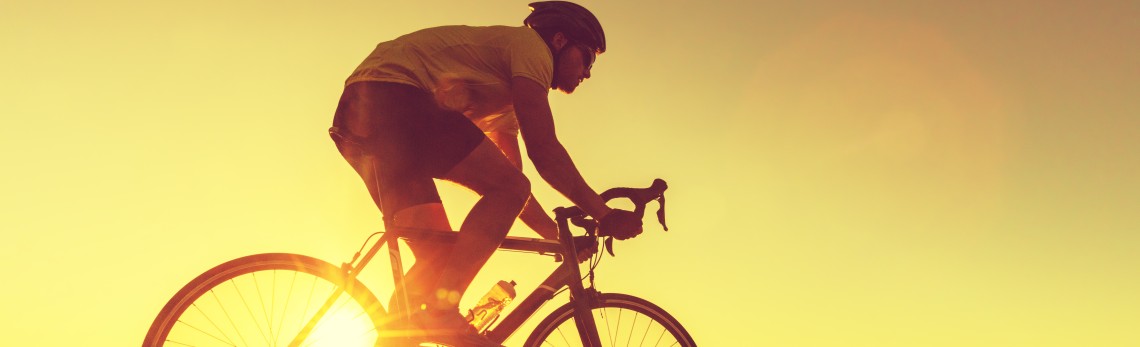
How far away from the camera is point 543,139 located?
3.28 m

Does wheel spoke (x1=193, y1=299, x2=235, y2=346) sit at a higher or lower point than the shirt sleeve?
lower

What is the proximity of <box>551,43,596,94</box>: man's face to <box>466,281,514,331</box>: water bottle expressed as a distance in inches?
37.6

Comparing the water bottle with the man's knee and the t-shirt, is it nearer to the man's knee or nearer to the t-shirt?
the man's knee

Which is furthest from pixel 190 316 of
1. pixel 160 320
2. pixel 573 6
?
pixel 573 6

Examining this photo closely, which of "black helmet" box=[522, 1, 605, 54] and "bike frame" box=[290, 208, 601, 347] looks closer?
"bike frame" box=[290, 208, 601, 347]

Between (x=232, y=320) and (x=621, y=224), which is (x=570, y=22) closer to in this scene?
(x=621, y=224)

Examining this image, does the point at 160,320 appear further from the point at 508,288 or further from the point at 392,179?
the point at 508,288

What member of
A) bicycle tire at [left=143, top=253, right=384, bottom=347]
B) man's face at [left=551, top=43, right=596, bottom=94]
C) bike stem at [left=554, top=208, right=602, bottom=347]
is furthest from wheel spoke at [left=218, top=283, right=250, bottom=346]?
man's face at [left=551, top=43, right=596, bottom=94]

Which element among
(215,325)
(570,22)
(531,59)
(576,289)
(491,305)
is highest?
(570,22)

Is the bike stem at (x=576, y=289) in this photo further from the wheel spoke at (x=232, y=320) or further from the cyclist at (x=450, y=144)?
the wheel spoke at (x=232, y=320)

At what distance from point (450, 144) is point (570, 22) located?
0.84 meters

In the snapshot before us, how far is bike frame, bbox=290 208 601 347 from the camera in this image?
3.28 meters


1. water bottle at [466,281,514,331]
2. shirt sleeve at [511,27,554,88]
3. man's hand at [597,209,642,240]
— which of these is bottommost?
water bottle at [466,281,514,331]

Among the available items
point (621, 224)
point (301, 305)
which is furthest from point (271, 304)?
point (621, 224)
